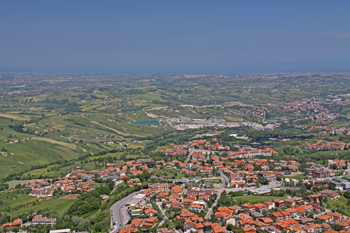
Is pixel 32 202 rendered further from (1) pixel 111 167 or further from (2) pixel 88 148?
(2) pixel 88 148

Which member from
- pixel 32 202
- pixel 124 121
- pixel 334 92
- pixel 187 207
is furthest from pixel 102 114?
pixel 334 92

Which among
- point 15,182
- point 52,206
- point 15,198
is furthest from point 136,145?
point 52,206

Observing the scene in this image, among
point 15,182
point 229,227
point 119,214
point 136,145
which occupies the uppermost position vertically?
point 229,227

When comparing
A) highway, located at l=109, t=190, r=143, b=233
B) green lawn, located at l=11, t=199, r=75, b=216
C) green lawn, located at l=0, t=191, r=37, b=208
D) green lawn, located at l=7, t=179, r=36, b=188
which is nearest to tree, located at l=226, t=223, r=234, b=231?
highway, located at l=109, t=190, r=143, b=233

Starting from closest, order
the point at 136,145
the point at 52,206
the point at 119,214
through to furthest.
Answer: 1. the point at 119,214
2. the point at 52,206
3. the point at 136,145

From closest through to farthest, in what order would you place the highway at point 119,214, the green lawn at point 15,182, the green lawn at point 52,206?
the highway at point 119,214
the green lawn at point 52,206
the green lawn at point 15,182

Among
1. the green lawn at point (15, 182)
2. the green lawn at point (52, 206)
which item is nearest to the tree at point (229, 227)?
the green lawn at point (52, 206)

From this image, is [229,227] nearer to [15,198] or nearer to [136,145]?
[15,198]

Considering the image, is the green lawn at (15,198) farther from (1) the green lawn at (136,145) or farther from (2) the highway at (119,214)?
(1) the green lawn at (136,145)

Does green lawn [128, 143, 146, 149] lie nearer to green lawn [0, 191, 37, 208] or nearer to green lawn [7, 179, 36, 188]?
green lawn [7, 179, 36, 188]

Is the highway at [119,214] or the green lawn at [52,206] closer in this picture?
the highway at [119,214]
